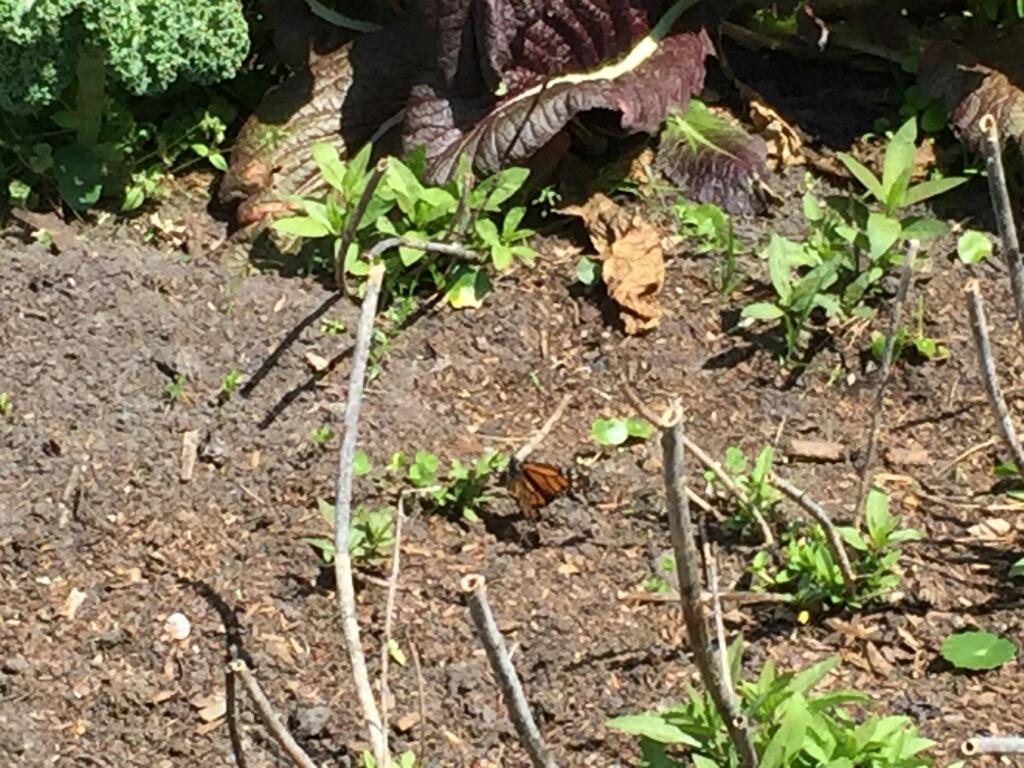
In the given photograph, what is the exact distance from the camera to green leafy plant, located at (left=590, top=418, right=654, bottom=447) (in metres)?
2.99

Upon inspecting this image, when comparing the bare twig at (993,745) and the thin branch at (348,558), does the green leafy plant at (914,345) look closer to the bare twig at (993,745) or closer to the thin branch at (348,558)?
the thin branch at (348,558)

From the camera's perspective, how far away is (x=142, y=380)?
3102mm

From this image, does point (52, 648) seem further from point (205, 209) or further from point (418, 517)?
point (205, 209)

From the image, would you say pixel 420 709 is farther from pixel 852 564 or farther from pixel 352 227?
pixel 352 227

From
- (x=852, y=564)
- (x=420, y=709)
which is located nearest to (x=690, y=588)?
(x=420, y=709)

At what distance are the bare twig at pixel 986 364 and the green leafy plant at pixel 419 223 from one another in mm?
1106

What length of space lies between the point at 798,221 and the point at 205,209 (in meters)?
1.23

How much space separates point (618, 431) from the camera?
9.86ft

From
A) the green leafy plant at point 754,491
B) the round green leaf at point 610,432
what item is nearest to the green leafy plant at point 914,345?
the green leafy plant at point 754,491

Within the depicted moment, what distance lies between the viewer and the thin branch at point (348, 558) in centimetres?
212

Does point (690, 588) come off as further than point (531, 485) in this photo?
No

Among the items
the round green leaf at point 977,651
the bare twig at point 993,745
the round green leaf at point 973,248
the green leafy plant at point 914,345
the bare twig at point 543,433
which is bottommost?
the round green leaf at point 977,651

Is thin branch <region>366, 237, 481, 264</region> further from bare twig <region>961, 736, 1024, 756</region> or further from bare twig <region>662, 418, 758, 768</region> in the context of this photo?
bare twig <region>961, 736, 1024, 756</region>

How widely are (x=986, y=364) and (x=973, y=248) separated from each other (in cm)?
103
